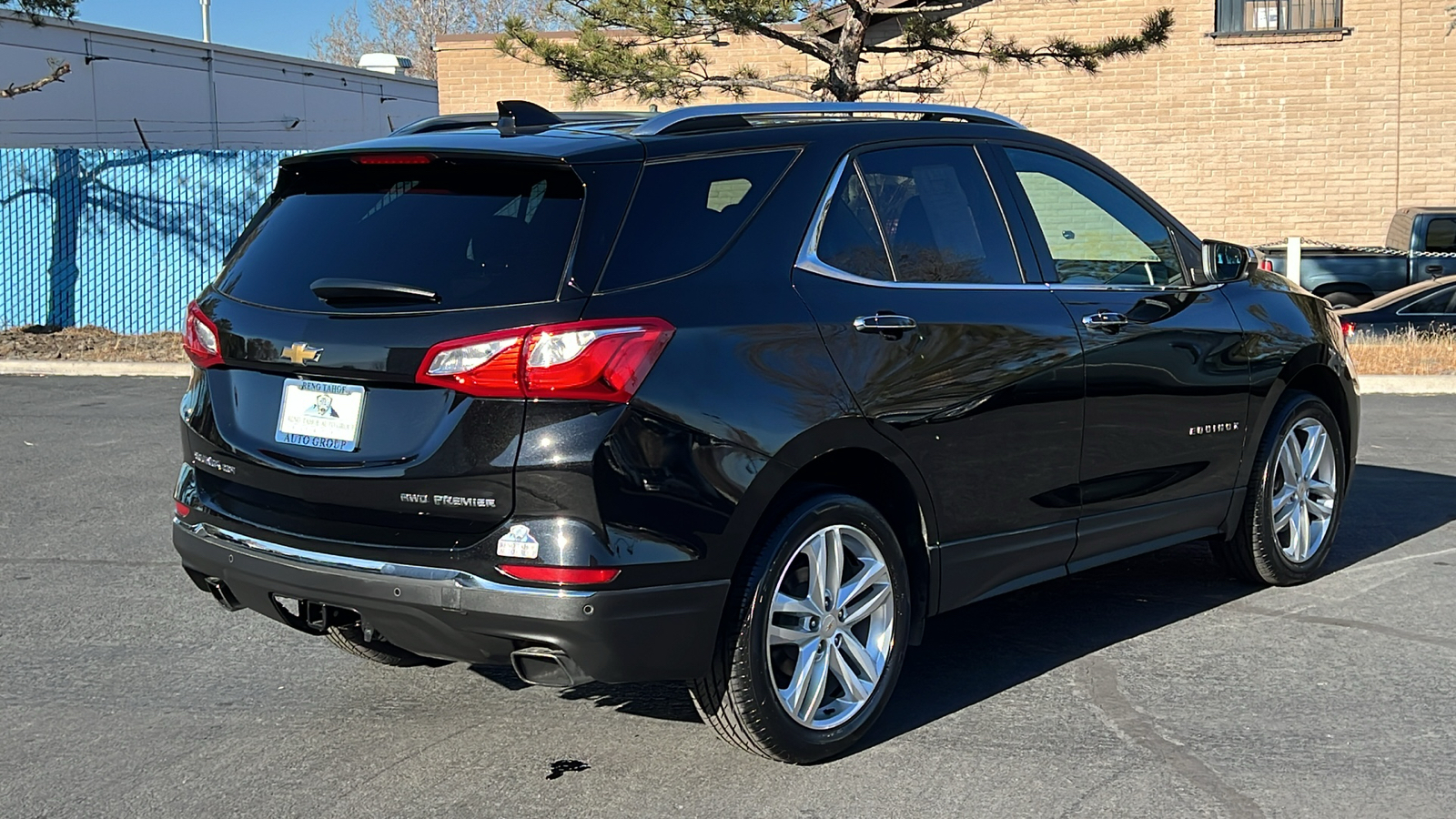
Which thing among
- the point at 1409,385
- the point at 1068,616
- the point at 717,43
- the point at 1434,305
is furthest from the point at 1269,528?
the point at 717,43

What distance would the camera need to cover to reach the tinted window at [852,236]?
4.51 meters

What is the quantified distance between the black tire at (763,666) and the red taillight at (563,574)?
0.47 m

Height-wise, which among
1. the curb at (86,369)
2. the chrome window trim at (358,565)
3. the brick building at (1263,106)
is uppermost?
the brick building at (1263,106)

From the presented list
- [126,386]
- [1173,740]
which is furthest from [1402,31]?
[1173,740]

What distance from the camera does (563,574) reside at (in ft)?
12.3

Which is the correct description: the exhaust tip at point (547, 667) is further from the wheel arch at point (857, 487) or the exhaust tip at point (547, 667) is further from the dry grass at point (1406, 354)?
the dry grass at point (1406, 354)

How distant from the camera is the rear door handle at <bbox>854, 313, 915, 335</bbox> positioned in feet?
14.6

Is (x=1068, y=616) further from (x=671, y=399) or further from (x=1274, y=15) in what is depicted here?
(x=1274, y=15)

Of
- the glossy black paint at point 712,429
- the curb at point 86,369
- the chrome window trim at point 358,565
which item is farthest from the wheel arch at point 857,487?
the curb at point 86,369

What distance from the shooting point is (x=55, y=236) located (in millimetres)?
18844

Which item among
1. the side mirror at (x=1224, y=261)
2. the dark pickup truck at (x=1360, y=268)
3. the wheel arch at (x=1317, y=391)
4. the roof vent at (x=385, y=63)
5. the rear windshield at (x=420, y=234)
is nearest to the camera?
the rear windshield at (x=420, y=234)

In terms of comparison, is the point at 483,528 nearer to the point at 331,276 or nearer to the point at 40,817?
the point at 331,276

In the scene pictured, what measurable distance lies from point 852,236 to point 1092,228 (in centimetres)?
146

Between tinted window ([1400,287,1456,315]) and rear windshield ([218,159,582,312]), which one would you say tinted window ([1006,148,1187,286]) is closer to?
rear windshield ([218,159,582,312])
